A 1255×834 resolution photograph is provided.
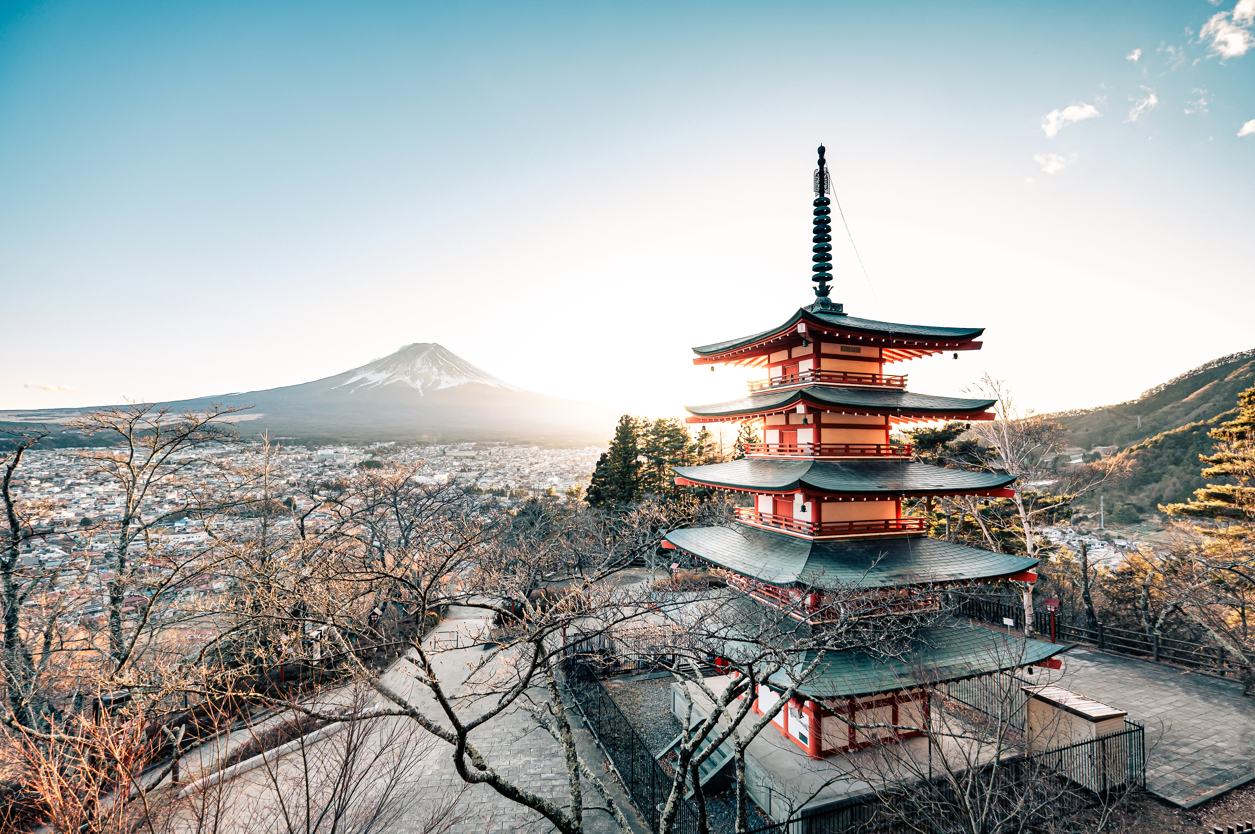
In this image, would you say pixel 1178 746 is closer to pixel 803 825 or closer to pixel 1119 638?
pixel 1119 638

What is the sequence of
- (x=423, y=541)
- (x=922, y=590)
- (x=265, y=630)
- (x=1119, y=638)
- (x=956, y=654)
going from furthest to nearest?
(x=423, y=541) < (x=1119, y=638) < (x=265, y=630) < (x=922, y=590) < (x=956, y=654)

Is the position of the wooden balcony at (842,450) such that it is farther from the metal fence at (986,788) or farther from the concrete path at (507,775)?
the concrete path at (507,775)

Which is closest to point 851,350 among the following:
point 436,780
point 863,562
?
point 863,562

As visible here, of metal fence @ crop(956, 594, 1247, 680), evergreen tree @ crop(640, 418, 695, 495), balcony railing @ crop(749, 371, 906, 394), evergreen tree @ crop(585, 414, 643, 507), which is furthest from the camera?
evergreen tree @ crop(640, 418, 695, 495)

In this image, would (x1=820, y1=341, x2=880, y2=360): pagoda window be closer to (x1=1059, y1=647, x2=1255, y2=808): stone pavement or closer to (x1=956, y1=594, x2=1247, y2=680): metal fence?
(x1=956, y1=594, x2=1247, y2=680): metal fence

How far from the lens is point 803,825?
24.4 ft

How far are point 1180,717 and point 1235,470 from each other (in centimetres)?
968

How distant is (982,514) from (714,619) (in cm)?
1690

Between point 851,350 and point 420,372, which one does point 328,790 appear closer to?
point 851,350

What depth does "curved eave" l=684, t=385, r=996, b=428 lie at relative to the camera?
983 cm

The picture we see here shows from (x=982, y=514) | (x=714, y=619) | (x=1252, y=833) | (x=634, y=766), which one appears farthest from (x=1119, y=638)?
(x=634, y=766)

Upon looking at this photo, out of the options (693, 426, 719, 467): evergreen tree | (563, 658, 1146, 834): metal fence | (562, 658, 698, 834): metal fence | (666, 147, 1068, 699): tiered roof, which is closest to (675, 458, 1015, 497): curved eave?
(666, 147, 1068, 699): tiered roof

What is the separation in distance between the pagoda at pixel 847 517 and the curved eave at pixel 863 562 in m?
0.04

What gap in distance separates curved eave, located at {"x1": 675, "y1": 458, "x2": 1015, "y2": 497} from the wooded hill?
25.4 metres
